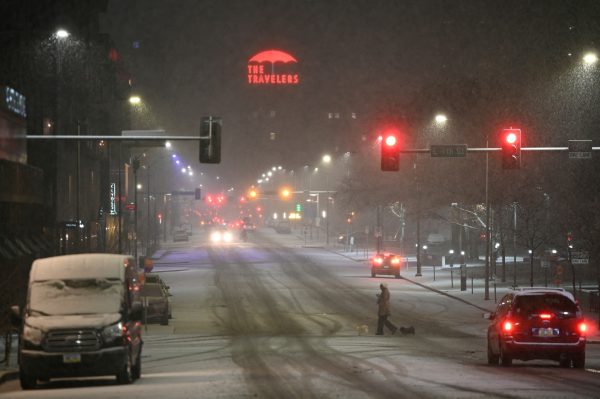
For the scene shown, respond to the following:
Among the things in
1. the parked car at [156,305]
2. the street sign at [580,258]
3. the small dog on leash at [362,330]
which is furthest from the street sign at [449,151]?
the parked car at [156,305]

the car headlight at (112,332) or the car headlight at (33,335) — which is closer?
the car headlight at (33,335)

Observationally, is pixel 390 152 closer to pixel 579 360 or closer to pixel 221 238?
pixel 579 360

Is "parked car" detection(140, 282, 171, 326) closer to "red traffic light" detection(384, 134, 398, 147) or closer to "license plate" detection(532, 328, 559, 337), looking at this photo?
"red traffic light" detection(384, 134, 398, 147)

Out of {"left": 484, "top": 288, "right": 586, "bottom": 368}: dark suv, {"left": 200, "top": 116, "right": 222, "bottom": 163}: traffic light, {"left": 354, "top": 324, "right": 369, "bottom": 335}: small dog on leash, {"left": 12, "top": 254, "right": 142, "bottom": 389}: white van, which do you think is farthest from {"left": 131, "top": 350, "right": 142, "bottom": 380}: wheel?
{"left": 354, "top": 324, "right": 369, "bottom": 335}: small dog on leash

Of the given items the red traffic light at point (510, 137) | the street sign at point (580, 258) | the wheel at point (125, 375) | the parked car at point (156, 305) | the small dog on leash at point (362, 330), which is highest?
the red traffic light at point (510, 137)

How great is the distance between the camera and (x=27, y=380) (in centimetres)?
1741

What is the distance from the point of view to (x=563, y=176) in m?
54.4

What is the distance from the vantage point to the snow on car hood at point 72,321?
17.4 metres

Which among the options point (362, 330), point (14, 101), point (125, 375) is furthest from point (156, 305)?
point (125, 375)

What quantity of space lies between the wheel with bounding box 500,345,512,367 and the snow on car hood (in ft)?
28.8

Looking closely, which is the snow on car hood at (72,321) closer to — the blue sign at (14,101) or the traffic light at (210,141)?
the traffic light at (210,141)

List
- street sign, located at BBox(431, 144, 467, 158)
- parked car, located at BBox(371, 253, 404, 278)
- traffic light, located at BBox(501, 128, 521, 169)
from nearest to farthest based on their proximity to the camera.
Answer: traffic light, located at BBox(501, 128, 521, 169)
street sign, located at BBox(431, 144, 467, 158)
parked car, located at BBox(371, 253, 404, 278)

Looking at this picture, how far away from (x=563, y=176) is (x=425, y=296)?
10965 mm

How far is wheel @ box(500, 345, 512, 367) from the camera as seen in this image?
2178 centimetres
